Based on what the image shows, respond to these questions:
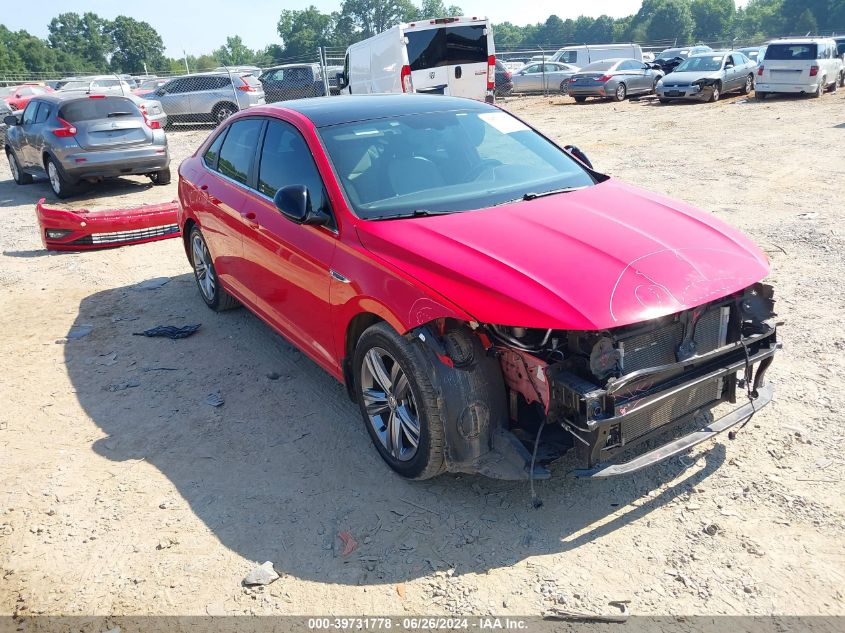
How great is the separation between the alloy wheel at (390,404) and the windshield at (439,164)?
83 centimetres

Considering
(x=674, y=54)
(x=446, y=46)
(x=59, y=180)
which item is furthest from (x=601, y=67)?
(x=59, y=180)

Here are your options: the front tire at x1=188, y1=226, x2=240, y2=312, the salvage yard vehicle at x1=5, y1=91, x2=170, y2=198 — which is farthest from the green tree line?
the front tire at x1=188, y1=226, x2=240, y2=312

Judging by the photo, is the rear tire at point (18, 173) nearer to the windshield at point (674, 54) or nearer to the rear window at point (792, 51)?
the rear window at point (792, 51)

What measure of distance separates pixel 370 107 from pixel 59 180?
31.7ft

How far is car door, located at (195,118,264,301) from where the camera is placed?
519cm

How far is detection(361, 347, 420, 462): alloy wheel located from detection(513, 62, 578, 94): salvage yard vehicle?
27085 mm

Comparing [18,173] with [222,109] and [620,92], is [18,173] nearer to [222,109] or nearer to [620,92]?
[222,109]

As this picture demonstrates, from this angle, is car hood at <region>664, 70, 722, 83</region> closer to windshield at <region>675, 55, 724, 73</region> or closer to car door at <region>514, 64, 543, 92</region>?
windshield at <region>675, 55, 724, 73</region>

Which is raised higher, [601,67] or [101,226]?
[601,67]

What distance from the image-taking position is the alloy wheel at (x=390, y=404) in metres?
3.58

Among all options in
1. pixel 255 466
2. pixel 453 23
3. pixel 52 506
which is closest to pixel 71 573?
pixel 52 506

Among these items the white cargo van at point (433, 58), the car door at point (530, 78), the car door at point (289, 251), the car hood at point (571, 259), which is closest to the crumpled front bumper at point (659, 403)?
the car hood at point (571, 259)

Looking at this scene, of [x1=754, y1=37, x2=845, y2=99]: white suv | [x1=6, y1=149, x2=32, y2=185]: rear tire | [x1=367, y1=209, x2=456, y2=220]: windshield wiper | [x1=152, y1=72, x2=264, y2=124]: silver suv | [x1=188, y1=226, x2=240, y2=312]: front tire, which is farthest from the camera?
[x1=152, y1=72, x2=264, y2=124]: silver suv

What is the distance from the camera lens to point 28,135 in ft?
42.5
